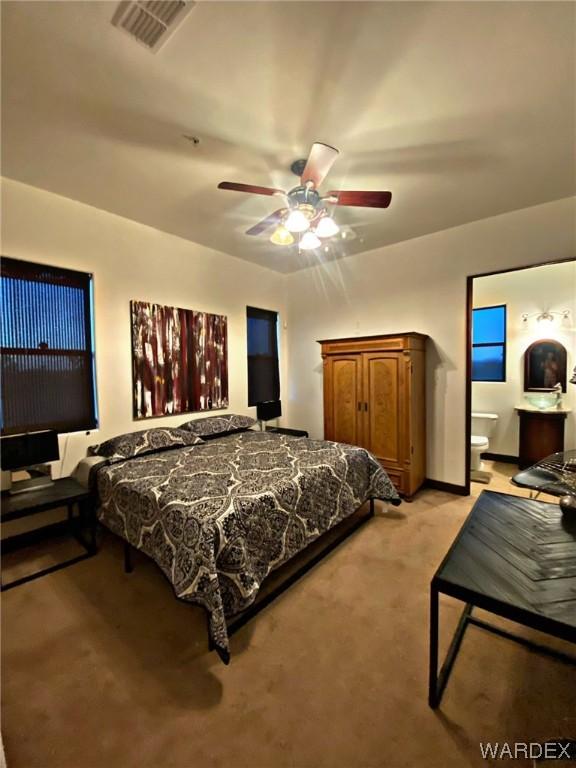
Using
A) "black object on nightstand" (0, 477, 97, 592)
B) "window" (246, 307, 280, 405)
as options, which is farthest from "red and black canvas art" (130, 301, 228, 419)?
"black object on nightstand" (0, 477, 97, 592)

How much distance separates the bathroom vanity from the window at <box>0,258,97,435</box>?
504 cm

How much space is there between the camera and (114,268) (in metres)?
3.12

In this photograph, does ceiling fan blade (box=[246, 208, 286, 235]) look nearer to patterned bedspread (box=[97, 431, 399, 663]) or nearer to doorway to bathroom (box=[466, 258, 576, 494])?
patterned bedspread (box=[97, 431, 399, 663])

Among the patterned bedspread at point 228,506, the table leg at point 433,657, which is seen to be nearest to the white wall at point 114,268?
the patterned bedspread at point 228,506

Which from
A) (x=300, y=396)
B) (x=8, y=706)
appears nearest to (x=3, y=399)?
(x=8, y=706)

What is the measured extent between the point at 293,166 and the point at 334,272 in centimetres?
222

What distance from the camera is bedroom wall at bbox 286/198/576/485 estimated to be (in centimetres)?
309

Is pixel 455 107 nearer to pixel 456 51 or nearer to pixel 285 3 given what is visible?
pixel 456 51

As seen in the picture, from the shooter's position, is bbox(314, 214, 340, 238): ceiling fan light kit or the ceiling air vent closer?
the ceiling air vent

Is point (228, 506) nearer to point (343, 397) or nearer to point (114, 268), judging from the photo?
point (343, 397)

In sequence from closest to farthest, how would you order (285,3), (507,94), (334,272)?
(285,3), (507,94), (334,272)

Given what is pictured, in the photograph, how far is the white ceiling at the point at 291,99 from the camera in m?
1.43

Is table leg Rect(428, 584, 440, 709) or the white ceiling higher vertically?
the white ceiling

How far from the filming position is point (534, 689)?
1.45 m
